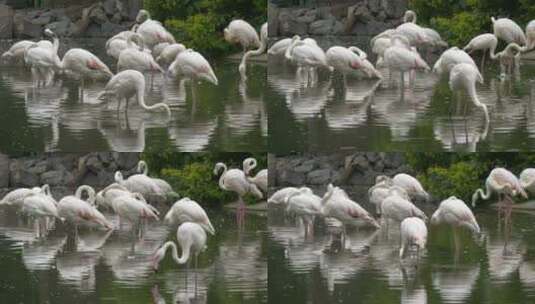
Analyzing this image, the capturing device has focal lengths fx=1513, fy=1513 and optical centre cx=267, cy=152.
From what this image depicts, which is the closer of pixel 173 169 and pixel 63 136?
pixel 63 136

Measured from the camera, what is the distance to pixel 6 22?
1288cm

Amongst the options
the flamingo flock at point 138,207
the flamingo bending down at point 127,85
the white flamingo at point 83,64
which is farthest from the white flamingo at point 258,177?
the white flamingo at point 83,64

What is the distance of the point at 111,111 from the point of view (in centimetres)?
1045

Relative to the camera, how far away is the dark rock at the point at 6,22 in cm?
1284

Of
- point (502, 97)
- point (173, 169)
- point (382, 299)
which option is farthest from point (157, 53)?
point (382, 299)

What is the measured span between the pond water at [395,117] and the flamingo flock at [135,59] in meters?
0.48

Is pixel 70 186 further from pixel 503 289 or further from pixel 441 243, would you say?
pixel 503 289

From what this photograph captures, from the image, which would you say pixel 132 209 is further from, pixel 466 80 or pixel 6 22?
pixel 6 22

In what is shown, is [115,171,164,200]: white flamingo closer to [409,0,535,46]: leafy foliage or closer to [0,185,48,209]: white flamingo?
[0,185,48,209]: white flamingo

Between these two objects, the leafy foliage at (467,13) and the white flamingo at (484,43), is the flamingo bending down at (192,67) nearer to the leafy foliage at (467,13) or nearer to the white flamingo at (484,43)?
the white flamingo at (484,43)

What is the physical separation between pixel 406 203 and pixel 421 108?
82 centimetres

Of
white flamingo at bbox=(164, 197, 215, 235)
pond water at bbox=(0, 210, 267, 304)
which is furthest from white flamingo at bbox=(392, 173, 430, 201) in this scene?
white flamingo at bbox=(164, 197, 215, 235)

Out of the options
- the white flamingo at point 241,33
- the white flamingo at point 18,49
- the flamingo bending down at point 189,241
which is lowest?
the flamingo bending down at point 189,241

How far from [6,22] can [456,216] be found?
16.5 ft
